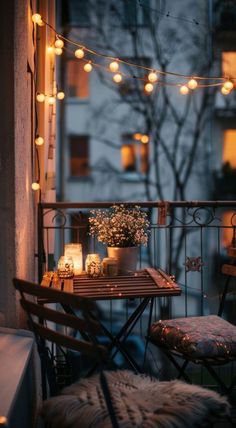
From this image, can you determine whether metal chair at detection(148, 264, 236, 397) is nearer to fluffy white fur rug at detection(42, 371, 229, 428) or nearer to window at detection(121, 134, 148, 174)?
fluffy white fur rug at detection(42, 371, 229, 428)

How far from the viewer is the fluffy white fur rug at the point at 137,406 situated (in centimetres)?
220

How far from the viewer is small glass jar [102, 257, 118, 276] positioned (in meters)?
3.45

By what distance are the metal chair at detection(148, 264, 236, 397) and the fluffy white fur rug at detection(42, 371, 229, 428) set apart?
43 centimetres

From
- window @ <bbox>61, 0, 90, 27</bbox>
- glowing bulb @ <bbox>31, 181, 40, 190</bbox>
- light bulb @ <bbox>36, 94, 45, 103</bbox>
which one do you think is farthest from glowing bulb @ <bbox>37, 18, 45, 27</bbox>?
window @ <bbox>61, 0, 90, 27</bbox>

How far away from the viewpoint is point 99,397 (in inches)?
92.0

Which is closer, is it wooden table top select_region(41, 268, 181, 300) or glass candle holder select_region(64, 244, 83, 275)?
wooden table top select_region(41, 268, 181, 300)

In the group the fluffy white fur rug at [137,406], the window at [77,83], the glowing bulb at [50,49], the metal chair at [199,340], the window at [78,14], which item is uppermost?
the window at [78,14]

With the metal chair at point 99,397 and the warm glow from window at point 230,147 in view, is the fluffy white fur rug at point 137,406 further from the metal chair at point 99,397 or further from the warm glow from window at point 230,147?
the warm glow from window at point 230,147

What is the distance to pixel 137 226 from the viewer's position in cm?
356

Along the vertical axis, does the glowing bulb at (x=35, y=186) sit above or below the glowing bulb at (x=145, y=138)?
below

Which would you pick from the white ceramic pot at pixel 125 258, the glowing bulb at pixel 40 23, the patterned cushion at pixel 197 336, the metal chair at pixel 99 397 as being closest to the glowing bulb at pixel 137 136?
the glowing bulb at pixel 40 23

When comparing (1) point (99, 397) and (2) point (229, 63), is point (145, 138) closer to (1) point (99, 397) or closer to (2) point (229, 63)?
(2) point (229, 63)

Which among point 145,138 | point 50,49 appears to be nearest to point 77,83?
point 145,138

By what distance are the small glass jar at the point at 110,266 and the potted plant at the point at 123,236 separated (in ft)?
0.19
